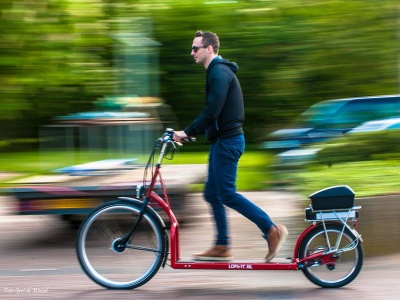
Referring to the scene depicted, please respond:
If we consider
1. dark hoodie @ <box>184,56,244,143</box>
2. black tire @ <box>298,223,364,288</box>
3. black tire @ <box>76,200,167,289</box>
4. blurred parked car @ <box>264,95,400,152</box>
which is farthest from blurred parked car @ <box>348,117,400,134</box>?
black tire @ <box>76,200,167,289</box>

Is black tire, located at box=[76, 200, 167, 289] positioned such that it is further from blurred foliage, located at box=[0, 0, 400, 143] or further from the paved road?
blurred foliage, located at box=[0, 0, 400, 143]

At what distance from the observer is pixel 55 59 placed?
12.1 meters

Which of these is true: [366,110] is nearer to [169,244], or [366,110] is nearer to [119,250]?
[169,244]

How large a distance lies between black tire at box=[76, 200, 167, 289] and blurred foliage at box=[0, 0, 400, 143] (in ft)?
18.7

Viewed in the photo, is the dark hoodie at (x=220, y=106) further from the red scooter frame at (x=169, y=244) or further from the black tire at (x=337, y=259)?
the black tire at (x=337, y=259)

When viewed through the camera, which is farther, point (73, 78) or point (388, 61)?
point (388, 61)

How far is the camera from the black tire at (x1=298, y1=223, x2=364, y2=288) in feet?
19.4

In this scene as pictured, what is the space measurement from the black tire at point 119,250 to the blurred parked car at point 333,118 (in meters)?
8.35

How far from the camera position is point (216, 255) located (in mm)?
6027

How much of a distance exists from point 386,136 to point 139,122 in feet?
9.43

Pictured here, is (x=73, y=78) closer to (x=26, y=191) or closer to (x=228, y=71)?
(x=26, y=191)

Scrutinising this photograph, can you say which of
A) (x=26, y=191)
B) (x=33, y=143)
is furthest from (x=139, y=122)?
(x=33, y=143)

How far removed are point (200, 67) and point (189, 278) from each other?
1348 cm

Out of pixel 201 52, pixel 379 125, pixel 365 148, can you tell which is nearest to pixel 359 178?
pixel 365 148
